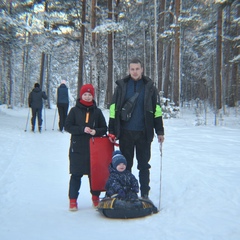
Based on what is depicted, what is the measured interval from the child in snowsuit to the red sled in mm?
256

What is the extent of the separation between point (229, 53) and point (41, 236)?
26.6 meters

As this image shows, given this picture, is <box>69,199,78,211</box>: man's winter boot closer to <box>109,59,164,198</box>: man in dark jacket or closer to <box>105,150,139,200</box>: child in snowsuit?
<box>105,150,139,200</box>: child in snowsuit

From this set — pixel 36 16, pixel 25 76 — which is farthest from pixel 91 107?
pixel 25 76

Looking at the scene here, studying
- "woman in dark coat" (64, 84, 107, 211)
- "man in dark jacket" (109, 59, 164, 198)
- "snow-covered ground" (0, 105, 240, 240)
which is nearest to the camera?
"snow-covered ground" (0, 105, 240, 240)

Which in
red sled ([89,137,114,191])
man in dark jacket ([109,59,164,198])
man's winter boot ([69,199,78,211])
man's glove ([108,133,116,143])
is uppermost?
man in dark jacket ([109,59,164,198])

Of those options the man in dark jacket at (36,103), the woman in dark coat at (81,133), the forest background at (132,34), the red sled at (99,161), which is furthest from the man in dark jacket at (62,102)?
the red sled at (99,161)

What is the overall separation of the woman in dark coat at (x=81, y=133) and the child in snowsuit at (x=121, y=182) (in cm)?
51

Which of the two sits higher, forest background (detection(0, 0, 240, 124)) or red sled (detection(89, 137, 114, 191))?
forest background (detection(0, 0, 240, 124))

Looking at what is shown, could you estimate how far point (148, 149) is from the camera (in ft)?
17.1

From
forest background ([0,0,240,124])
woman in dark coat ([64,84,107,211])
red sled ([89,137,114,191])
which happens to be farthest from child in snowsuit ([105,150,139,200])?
forest background ([0,0,240,124])

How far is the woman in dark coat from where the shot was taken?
5172 millimetres

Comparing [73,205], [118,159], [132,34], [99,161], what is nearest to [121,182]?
[118,159]

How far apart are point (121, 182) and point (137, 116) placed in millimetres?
985

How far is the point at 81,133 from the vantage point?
17.0 feet
